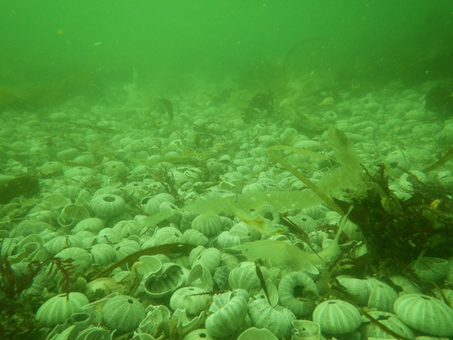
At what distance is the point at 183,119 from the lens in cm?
940

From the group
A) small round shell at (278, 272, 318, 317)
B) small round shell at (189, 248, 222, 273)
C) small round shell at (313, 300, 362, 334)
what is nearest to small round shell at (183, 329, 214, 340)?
small round shell at (189, 248, 222, 273)

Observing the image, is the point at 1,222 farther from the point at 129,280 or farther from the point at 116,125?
the point at 116,125

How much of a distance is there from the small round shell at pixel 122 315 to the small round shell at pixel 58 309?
276 millimetres

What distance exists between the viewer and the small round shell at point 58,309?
5.85ft

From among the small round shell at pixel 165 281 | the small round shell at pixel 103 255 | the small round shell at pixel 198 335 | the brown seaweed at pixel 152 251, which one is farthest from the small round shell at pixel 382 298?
the small round shell at pixel 103 255

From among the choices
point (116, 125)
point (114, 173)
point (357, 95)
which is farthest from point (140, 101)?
point (357, 95)

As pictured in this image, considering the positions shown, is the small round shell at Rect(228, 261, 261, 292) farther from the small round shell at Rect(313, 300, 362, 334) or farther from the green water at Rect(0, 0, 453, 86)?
the green water at Rect(0, 0, 453, 86)

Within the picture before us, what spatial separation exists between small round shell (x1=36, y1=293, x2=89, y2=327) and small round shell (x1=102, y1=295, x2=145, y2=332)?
0.28m

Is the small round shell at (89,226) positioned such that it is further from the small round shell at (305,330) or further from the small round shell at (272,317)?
the small round shell at (305,330)

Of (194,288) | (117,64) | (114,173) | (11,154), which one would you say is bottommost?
(194,288)

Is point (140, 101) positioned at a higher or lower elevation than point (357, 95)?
higher

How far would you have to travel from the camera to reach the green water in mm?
17203

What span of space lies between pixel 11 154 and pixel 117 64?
21.2 meters

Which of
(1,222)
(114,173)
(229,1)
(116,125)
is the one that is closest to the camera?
(1,222)
